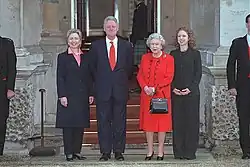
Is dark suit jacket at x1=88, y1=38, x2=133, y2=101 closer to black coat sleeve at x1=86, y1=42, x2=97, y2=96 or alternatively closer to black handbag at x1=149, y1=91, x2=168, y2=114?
black coat sleeve at x1=86, y1=42, x2=97, y2=96

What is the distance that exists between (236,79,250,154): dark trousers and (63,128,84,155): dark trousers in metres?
1.99

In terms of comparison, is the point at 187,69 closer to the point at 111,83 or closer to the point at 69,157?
the point at 111,83

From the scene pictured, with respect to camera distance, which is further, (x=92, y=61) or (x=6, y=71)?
(x=6, y=71)

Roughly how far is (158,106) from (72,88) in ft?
3.56

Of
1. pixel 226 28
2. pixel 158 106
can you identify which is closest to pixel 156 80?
pixel 158 106

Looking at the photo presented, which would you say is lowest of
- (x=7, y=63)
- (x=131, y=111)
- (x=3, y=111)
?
(x=131, y=111)

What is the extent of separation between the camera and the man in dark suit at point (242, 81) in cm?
771

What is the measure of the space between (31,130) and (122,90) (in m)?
1.95

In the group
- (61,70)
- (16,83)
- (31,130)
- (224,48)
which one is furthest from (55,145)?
(224,48)

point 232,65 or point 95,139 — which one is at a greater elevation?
point 232,65

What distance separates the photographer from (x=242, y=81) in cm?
775

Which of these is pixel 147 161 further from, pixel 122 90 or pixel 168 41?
pixel 168 41

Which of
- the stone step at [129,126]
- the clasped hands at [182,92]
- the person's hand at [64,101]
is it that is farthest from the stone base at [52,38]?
the clasped hands at [182,92]

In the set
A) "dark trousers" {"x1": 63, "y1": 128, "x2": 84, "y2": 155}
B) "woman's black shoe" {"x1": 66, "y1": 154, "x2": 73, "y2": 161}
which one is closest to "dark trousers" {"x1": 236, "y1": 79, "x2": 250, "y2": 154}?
"dark trousers" {"x1": 63, "y1": 128, "x2": 84, "y2": 155}
